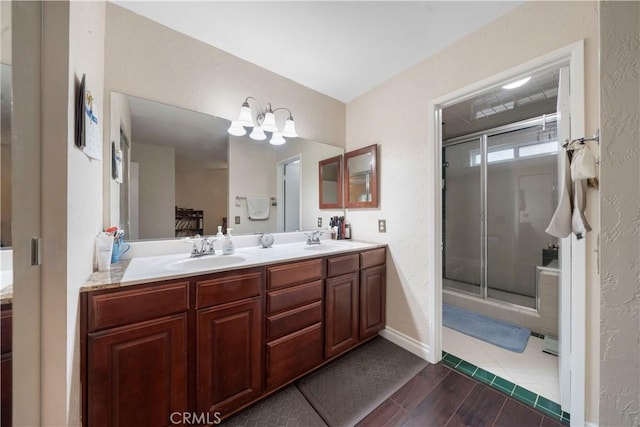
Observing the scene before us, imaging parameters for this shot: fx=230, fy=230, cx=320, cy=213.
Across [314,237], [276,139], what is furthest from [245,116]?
[314,237]

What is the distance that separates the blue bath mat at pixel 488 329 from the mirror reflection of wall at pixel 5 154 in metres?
2.99

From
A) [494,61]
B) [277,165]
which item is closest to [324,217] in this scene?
[277,165]

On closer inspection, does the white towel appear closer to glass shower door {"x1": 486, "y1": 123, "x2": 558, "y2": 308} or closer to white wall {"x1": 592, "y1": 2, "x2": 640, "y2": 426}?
white wall {"x1": 592, "y1": 2, "x2": 640, "y2": 426}

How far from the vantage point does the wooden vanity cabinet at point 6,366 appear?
0.62 m

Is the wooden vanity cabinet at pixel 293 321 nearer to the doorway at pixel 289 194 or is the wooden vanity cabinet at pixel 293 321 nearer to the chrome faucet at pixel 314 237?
the chrome faucet at pixel 314 237

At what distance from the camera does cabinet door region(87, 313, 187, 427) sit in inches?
36.7

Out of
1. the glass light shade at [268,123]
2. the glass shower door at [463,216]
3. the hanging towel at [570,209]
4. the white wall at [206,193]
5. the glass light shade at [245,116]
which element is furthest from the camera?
the glass shower door at [463,216]

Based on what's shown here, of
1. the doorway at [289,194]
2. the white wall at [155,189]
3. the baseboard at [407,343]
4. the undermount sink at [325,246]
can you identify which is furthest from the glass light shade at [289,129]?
the baseboard at [407,343]

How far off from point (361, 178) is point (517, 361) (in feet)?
6.48

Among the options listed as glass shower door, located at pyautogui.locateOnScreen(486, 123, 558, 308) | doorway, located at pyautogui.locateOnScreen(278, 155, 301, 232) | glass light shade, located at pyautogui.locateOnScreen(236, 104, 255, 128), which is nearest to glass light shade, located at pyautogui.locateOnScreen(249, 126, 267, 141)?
glass light shade, located at pyautogui.locateOnScreen(236, 104, 255, 128)

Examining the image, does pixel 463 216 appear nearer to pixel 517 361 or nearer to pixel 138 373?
pixel 517 361

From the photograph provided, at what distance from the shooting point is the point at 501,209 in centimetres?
300

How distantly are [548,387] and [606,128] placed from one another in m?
1.70

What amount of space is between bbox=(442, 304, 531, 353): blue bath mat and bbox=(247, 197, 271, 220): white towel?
219 centimetres
